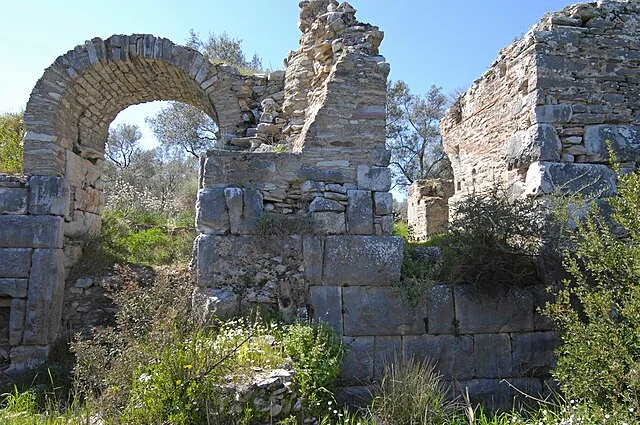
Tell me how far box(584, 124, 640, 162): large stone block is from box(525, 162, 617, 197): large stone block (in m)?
0.19

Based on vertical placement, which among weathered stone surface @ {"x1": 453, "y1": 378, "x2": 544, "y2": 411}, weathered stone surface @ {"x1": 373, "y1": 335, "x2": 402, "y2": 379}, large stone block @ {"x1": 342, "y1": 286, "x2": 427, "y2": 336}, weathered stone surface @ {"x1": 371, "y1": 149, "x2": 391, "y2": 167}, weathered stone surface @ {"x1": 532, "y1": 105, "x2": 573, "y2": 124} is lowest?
weathered stone surface @ {"x1": 453, "y1": 378, "x2": 544, "y2": 411}

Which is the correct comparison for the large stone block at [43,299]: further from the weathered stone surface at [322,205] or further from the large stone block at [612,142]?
the large stone block at [612,142]

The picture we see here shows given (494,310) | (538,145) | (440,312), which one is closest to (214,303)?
(440,312)

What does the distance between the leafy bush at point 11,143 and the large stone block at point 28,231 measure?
→ 3.18 feet

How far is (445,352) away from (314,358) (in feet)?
5.41

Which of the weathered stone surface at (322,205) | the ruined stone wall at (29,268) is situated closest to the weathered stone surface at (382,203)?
the weathered stone surface at (322,205)

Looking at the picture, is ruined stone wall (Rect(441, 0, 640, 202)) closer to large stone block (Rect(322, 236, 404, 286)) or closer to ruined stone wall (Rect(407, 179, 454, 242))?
large stone block (Rect(322, 236, 404, 286))

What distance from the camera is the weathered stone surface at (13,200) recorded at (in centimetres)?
546

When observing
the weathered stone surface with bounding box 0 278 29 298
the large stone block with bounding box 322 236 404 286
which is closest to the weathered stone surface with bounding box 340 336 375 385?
the large stone block with bounding box 322 236 404 286

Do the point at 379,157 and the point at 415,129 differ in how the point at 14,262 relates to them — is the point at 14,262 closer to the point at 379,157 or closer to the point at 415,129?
the point at 379,157

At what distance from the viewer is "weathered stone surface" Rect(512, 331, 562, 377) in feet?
15.6

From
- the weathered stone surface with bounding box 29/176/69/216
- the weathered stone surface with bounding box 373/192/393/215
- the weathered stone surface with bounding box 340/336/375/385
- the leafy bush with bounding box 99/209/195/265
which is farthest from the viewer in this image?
the leafy bush with bounding box 99/209/195/265

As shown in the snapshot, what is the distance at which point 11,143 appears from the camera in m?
6.40

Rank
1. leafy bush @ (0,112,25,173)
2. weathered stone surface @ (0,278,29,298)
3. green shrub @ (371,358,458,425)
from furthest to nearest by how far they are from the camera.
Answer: leafy bush @ (0,112,25,173) < weathered stone surface @ (0,278,29,298) < green shrub @ (371,358,458,425)
